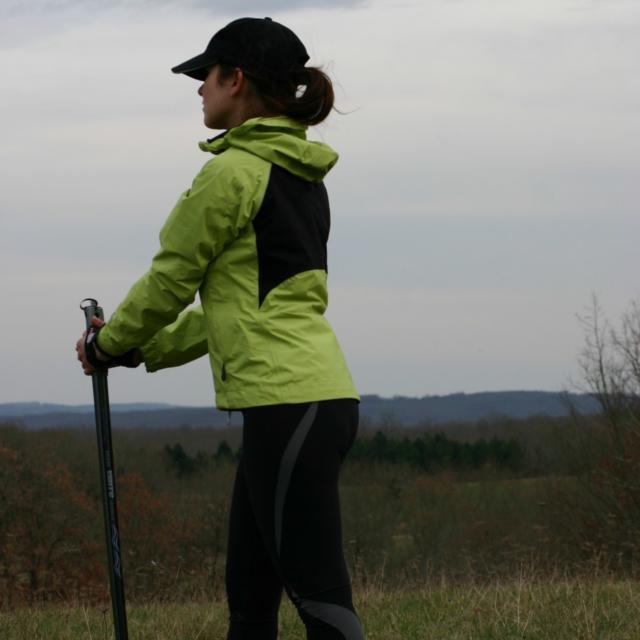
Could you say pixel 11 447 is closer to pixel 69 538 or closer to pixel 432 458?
pixel 69 538

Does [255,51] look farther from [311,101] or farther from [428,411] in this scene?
[428,411]

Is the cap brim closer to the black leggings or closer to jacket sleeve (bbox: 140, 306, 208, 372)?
jacket sleeve (bbox: 140, 306, 208, 372)

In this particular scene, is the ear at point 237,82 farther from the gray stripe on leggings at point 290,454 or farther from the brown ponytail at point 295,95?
the gray stripe on leggings at point 290,454

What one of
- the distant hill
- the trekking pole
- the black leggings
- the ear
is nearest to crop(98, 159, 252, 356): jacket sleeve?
the ear

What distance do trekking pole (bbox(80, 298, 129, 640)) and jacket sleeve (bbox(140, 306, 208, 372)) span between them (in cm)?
29

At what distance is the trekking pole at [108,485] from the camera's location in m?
3.61

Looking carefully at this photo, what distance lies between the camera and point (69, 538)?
2597 centimetres

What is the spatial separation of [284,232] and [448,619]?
256 centimetres

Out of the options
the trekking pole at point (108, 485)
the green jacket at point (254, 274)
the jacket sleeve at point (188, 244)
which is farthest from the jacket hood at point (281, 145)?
the trekking pole at point (108, 485)

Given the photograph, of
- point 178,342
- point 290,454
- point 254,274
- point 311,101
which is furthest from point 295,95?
point 290,454

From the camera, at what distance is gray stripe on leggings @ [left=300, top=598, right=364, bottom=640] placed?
296 cm

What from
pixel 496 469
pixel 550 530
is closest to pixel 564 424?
pixel 550 530

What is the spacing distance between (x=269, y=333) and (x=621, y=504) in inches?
1123

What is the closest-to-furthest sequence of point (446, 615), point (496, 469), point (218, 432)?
point (446, 615) < point (496, 469) < point (218, 432)
